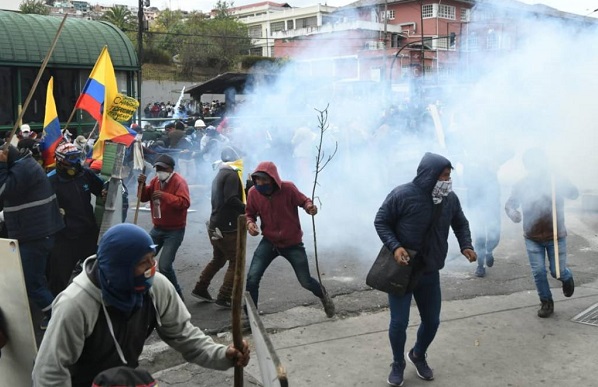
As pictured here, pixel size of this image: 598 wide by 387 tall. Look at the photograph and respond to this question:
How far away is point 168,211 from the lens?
256 inches

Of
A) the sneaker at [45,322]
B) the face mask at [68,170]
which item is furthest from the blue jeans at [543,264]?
the sneaker at [45,322]

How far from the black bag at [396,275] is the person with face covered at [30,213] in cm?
275

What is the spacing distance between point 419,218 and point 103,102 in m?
5.01

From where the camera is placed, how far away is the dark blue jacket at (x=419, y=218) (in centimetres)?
474

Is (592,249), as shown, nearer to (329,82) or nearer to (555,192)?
(555,192)

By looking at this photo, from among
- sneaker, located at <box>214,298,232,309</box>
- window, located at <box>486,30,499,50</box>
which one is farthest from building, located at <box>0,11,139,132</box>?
sneaker, located at <box>214,298,232,309</box>

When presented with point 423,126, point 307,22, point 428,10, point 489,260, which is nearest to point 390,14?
point 428,10

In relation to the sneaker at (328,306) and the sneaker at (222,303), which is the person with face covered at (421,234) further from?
the sneaker at (222,303)

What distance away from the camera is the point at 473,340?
226 inches

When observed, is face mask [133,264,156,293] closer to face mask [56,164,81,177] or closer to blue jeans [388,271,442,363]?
blue jeans [388,271,442,363]

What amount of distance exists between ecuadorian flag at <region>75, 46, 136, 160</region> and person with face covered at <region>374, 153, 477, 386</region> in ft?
13.4

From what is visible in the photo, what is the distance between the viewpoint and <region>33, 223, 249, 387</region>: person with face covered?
8.21 ft

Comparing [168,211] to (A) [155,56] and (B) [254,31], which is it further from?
(B) [254,31]

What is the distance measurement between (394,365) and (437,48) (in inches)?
665
